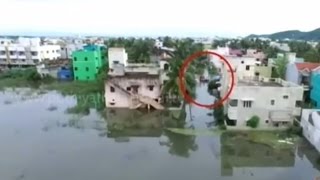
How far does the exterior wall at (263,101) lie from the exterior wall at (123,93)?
5.52 meters

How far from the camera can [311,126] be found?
12.3 metres

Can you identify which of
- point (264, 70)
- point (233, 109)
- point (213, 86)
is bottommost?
point (213, 86)

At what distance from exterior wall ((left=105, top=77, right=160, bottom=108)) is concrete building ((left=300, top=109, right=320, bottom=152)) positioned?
26.4 feet

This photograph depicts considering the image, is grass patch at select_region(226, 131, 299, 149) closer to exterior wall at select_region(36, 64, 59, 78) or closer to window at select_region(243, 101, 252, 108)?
window at select_region(243, 101, 252, 108)

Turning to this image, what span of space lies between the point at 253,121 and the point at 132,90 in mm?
7302

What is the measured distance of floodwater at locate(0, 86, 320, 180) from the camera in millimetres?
10211

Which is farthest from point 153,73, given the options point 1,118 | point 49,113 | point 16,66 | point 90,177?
point 16,66

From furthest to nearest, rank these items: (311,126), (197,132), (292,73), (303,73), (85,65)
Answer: (85,65) < (292,73) < (303,73) < (197,132) < (311,126)

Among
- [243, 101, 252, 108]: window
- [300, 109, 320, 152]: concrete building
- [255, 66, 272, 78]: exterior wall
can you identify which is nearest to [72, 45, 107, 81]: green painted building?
[255, 66, 272, 78]: exterior wall

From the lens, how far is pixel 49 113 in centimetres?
1689

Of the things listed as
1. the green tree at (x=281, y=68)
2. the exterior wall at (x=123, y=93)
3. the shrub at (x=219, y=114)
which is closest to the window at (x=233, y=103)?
the shrub at (x=219, y=114)

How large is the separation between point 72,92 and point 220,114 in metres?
11.2

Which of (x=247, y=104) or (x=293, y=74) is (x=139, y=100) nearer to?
(x=247, y=104)

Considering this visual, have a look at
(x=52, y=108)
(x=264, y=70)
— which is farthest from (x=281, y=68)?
(x=52, y=108)
